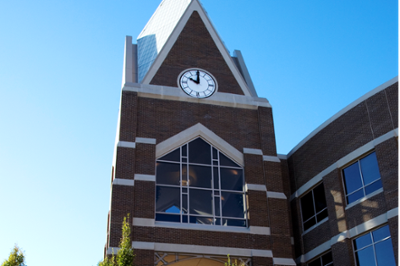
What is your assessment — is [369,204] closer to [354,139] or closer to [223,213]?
[354,139]

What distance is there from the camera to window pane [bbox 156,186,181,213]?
84.9 ft

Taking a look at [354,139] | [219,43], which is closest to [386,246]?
[354,139]

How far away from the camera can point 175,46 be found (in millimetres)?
31031

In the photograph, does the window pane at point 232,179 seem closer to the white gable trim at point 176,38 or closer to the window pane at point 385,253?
the white gable trim at point 176,38

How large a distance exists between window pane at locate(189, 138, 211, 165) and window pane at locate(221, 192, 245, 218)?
190 centimetres

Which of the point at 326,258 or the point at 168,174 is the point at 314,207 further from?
the point at 168,174

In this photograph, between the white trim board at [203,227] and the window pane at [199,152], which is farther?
the window pane at [199,152]

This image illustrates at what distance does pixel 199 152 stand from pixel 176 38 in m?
7.08

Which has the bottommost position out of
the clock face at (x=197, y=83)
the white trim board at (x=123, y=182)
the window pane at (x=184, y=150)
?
the white trim board at (x=123, y=182)

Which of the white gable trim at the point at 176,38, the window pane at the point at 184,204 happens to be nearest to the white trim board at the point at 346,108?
the white gable trim at the point at 176,38

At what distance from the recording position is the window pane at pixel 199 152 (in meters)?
27.7

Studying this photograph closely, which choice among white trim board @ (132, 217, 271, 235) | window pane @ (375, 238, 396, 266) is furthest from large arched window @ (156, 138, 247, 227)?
window pane @ (375, 238, 396, 266)

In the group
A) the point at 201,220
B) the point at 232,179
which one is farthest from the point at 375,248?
the point at 201,220

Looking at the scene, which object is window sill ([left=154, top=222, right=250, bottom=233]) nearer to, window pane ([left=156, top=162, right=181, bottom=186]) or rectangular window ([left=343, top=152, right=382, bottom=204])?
window pane ([left=156, top=162, right=181, bottom=186])
